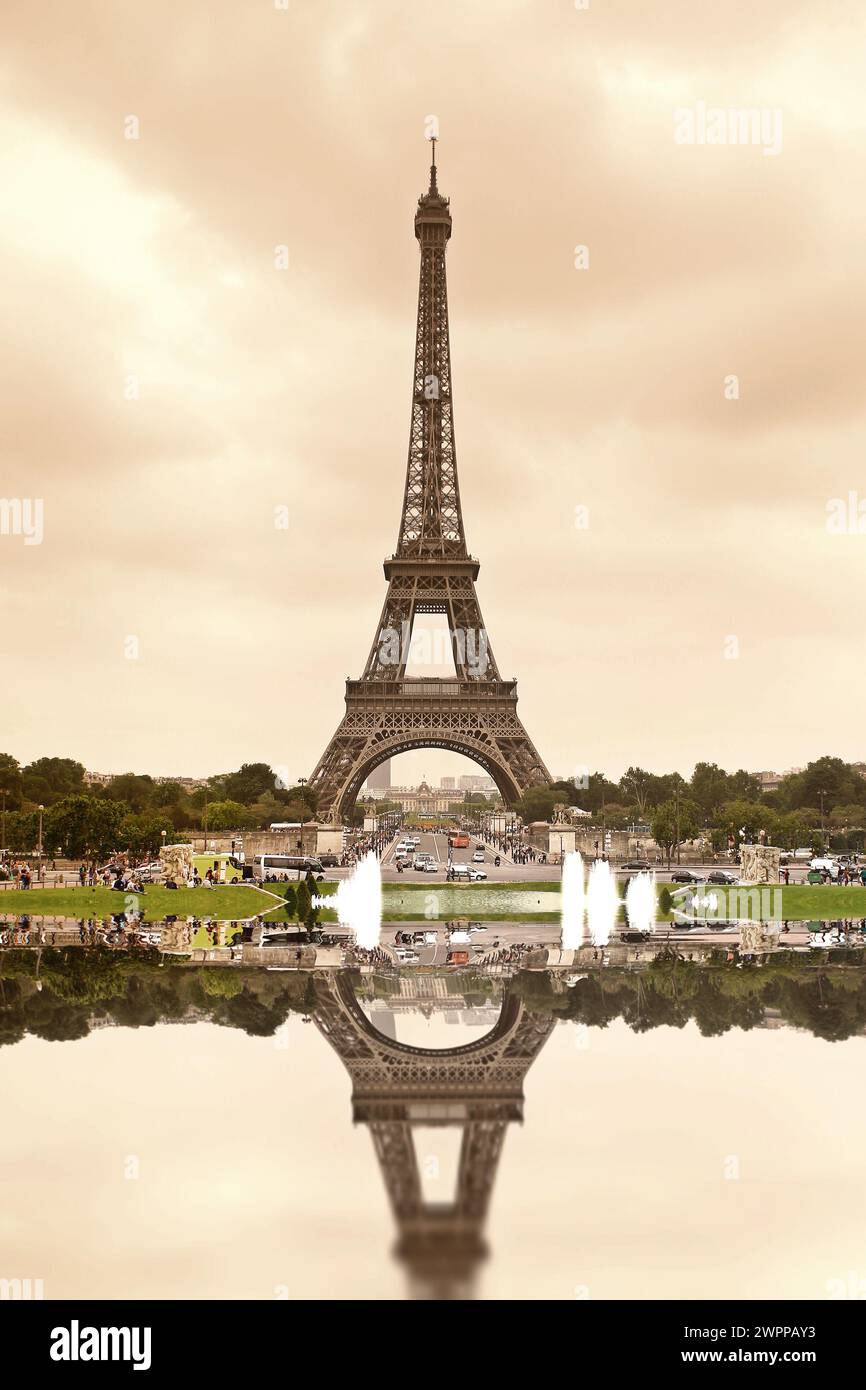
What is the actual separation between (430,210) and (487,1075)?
79.3 metres

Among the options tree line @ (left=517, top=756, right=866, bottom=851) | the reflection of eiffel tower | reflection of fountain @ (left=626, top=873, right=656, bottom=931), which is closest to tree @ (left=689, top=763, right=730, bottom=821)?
tree line @ (left=517, top=756, right=866, bottom=851)

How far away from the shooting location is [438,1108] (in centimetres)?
1677

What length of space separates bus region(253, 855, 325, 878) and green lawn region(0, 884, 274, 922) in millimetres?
8972

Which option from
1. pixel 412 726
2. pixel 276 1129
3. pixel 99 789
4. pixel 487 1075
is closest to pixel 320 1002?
pixel 487 1075

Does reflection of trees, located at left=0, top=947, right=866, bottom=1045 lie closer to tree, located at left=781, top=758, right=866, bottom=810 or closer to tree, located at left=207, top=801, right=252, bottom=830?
tree, located at left=207, top=801, right=252, bottom=830

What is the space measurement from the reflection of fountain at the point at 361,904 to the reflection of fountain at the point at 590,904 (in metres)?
5.92

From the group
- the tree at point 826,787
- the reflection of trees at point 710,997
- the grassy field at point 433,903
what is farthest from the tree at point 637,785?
the reflection of trees at point 710,997

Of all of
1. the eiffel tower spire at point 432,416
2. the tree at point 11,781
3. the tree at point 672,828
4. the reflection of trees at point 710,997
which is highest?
the eiffel tower spire at point 432,416

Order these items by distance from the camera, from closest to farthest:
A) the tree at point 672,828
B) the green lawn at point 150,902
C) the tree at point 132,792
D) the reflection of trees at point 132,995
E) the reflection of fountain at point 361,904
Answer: the reflection of trees at point 132,995
the reflection of fountain at point 361,904
the green lawn at point 150,902
the tree at point 672,828
the tree at point 132,792

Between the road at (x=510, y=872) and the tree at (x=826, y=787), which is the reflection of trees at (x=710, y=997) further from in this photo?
the tree at (x=826, y=787)

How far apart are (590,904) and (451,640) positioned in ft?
148

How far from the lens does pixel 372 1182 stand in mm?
14016

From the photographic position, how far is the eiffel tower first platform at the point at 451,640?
83938 mm
